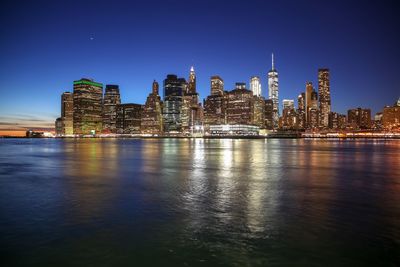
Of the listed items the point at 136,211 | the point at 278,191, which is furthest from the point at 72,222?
the point at 278,191

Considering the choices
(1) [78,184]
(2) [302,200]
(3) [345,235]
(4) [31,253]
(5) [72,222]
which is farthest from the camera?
(1) [78,184]

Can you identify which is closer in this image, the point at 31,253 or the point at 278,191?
the point at 31,253

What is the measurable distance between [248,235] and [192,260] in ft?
11.5

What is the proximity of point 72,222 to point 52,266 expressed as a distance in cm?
541

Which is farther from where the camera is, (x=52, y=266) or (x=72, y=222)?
(x=72, y=222)

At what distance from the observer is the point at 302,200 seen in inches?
833

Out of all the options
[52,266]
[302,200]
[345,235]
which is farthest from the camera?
[302,200]

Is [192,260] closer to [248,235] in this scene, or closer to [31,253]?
[248,235]

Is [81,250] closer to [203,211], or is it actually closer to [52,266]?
[52,266]

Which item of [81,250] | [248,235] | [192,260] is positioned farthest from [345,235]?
[81,250]

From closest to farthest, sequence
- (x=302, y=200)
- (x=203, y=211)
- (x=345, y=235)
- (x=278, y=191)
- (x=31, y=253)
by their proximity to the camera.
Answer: (x=31, y=253), (x=345, y=235), (x=203, y=211), (x=302, y=200), (x=278, y=191)

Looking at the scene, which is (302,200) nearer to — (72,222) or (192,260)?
(192,260)

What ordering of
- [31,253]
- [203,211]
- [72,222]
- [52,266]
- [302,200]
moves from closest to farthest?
[52,266] → [31,253] → [72,222] → [203,211] → [302,200]

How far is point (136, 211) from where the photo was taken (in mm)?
18297
